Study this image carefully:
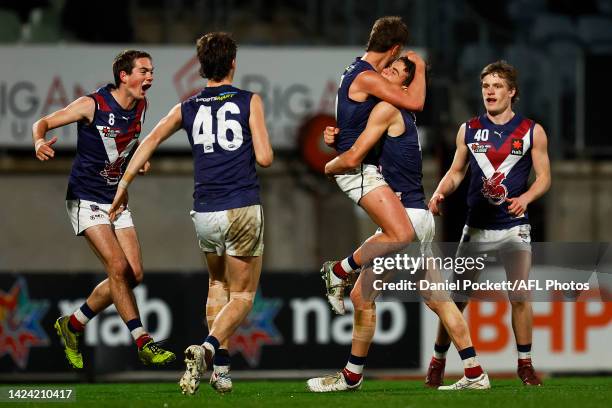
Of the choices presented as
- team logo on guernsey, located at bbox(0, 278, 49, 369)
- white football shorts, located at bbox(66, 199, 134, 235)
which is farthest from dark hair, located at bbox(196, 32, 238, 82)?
team logo on guernsey, located at bbox(0, 278, 49, 369)

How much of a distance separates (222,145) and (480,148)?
2.04 metres

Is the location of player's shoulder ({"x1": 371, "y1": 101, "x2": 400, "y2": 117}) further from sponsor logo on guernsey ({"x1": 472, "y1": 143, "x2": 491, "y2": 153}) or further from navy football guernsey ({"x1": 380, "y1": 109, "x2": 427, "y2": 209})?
sponsor logo on guernsey ({"x1": 472, "y1": 143, "x2": 491, "y2": 153})

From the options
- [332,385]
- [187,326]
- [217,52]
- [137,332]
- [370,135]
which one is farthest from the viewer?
[187,326]

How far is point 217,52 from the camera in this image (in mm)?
8570

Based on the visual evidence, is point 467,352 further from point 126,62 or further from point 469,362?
point 126,62

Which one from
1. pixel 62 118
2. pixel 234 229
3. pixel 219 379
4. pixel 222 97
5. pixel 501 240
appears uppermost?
pixel 222 97

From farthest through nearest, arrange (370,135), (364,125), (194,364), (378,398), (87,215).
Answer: (87,215)
(364,125)
(370,135)
(378,398)
(194,364)

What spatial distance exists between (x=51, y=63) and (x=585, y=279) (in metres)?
8.34

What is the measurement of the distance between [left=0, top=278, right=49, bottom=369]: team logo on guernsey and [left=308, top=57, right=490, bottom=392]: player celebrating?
5.21 metres

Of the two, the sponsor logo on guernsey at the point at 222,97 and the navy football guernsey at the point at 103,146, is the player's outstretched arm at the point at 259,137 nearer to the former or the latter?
the sponsor logo on guernsey at the point at 222,97

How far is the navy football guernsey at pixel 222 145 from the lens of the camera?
857cm

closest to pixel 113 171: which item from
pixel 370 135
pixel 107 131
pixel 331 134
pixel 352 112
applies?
pixel 107 131

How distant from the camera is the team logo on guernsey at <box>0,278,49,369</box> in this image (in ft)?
44.1

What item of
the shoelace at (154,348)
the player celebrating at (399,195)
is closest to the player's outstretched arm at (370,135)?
the player celebrating at (399,195)
